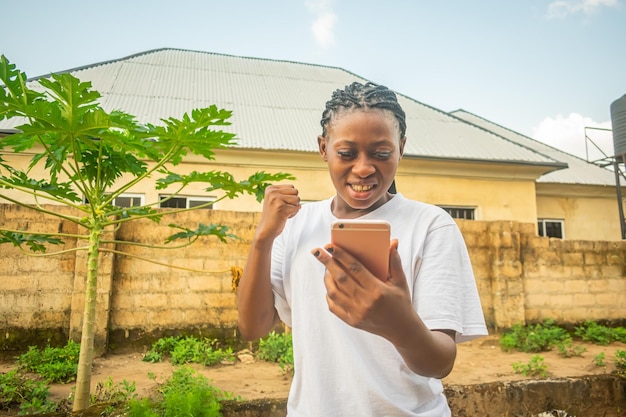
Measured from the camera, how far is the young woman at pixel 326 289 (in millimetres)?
983

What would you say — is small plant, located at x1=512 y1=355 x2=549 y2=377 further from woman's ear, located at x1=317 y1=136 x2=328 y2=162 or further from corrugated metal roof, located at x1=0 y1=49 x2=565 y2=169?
corrugated metal roof, located at x1=0 y1=49 x2=565 y2=169

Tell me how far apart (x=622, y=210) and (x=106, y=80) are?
46.2 feet

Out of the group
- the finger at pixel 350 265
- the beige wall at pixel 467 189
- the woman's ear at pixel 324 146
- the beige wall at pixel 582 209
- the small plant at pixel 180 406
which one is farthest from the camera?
the beige wall at pixel 582 209

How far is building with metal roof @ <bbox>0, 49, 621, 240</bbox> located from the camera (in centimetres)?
860

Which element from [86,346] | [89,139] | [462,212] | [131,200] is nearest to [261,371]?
[86,346]

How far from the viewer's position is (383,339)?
1.04 metres

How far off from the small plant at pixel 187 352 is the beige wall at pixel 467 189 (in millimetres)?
3333

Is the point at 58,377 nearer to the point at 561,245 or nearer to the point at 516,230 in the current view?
the point at 516,230

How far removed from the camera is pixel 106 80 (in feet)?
33.0

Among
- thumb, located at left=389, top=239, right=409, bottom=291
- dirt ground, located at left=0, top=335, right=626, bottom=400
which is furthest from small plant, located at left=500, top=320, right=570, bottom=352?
thumb, located at left=389, top=239, right=409, bottom=291

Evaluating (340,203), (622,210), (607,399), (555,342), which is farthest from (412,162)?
(340,203)

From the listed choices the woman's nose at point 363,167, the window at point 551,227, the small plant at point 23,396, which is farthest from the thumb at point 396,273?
the window at point 551,227

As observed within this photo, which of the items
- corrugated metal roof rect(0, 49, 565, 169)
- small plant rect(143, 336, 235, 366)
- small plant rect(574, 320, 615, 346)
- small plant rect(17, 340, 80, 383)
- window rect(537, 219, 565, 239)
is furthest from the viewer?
window rect(537, 219, 565, 239)

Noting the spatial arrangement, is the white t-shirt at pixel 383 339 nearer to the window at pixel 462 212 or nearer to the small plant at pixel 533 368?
the small plant at pixel 533 368
